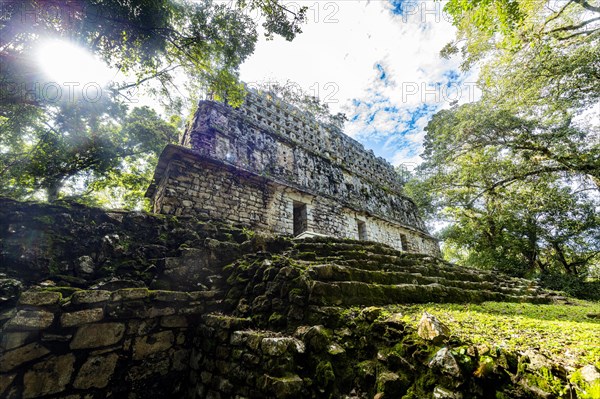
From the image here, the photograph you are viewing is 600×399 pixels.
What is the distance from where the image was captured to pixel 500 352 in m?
1.47

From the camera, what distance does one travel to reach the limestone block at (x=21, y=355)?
2.23m

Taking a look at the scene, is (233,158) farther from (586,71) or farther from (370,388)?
(586,71)

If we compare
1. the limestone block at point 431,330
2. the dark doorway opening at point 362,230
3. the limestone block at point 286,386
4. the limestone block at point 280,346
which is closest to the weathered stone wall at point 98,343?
the limestone block at point 280,346

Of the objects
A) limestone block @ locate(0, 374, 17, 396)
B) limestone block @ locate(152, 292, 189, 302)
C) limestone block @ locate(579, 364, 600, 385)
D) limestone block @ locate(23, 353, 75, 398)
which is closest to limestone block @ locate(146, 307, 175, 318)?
limestone block @ locate(152, 292, 189, 302)

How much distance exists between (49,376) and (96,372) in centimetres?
39

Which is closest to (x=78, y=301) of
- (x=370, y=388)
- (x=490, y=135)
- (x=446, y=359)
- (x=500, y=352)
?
(x=370, y=388)

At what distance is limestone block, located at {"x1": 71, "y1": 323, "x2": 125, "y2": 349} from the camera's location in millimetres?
2621

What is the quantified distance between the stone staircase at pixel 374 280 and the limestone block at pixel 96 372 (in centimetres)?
254

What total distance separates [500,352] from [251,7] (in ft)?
28.3

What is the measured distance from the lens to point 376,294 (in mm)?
2998

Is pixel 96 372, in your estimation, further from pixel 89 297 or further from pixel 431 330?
pixel 431 330

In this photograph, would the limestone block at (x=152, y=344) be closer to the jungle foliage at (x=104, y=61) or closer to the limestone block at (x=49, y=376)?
the limestone block at (x=49, y=376)

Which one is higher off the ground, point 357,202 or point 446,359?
point 357,202

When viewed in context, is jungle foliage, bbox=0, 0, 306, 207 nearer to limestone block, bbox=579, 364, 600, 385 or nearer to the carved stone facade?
the carved stone facade
